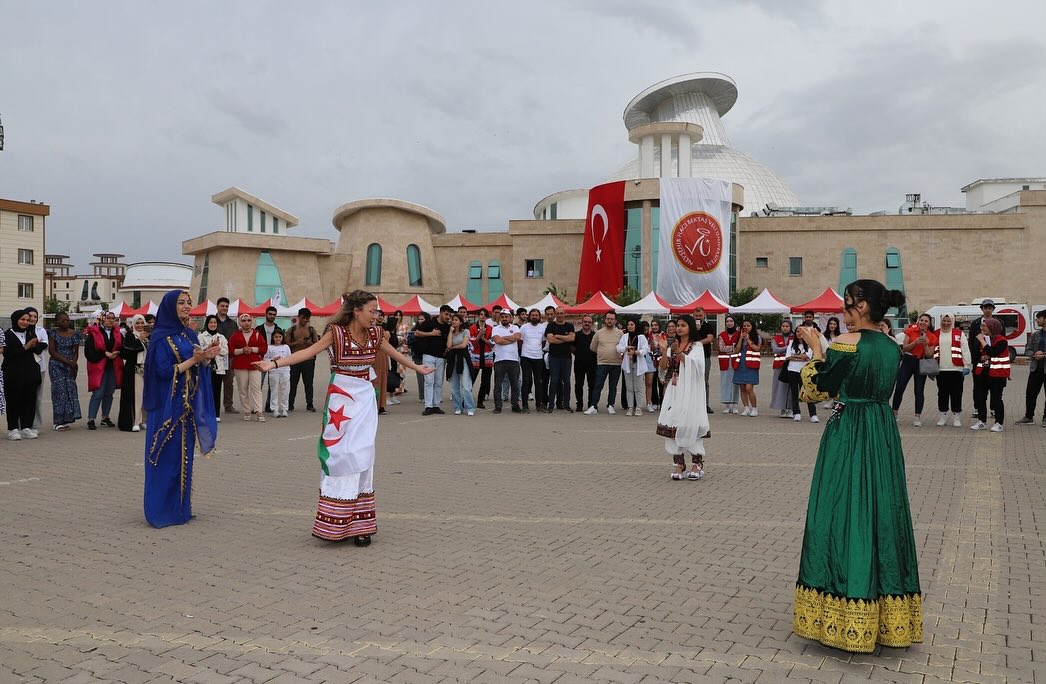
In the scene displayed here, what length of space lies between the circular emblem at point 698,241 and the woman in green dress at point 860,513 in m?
43.8

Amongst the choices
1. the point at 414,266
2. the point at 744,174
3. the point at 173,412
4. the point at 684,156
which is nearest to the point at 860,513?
the point at 173,412

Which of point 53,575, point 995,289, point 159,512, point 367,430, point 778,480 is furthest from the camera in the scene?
point 995,289

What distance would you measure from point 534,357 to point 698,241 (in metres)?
34.0

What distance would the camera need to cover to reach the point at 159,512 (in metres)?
6.12

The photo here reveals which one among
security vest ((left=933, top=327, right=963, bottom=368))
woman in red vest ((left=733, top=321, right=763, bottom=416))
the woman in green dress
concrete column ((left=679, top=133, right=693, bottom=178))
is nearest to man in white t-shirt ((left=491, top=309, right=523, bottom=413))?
woman in red vest ((left=733, top=321, right=763, bottom=416))

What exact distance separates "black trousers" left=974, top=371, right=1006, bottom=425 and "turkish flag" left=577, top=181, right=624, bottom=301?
116 feet

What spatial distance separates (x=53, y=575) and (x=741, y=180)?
235ft

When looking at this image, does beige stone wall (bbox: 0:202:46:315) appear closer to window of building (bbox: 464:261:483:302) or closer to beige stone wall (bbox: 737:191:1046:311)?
window of building (bbox: 464:261:483:302)

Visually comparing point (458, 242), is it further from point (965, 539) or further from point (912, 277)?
point (965, 539)

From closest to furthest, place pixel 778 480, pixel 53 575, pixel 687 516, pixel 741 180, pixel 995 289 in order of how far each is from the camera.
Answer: pixel 53 575
pixel 687 516
pixel 778 480
pixel 995 289
pixel 741 180

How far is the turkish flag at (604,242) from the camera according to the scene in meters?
48.5

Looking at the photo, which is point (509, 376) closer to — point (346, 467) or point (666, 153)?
point (346, 467)

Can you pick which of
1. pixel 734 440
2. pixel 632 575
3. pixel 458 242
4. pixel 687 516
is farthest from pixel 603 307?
pixel 458 242

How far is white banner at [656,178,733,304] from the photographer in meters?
46.7
